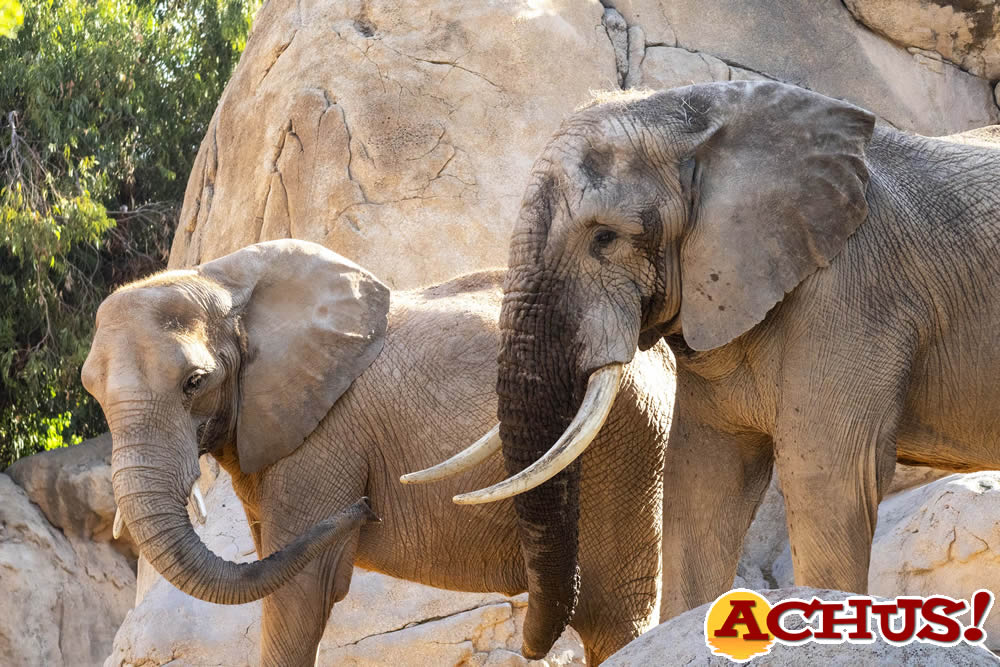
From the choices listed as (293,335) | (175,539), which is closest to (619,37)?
(293,335)

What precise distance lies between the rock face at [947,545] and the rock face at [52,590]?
5.06 metres

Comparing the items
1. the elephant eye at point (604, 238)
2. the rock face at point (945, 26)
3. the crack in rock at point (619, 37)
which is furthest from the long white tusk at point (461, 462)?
the rock face at point (945, 26)

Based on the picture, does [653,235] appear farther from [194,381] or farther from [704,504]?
[194,381]

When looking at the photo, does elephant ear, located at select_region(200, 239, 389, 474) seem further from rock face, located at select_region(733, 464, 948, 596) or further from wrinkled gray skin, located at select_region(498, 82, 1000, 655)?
rock face, located at select_region(733, 464, 948, 596)

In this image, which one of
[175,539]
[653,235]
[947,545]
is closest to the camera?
[653,235]

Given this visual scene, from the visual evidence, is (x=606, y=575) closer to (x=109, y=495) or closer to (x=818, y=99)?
(x=818, y=99)

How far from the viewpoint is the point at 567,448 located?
3.17 metres

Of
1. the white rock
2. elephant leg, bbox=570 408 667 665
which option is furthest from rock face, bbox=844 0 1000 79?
elephant leg, bbox=570 408 667 665

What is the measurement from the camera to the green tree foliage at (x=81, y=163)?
892 centimetres

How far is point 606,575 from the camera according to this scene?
4574 millimetres

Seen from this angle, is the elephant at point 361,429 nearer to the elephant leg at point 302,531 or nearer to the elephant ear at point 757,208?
the elephant leg at point 302,531

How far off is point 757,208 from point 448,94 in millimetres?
4202

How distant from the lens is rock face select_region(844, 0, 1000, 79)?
311 inches

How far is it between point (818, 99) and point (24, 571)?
6672mm
